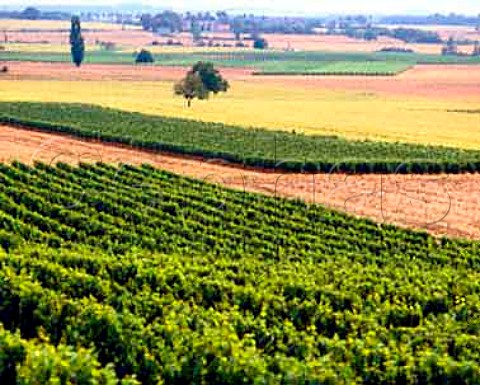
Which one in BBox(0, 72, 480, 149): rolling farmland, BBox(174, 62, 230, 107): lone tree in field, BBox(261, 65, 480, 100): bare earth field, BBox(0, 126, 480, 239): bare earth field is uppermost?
BBox(174, 62, 230, 107): lone tree in field

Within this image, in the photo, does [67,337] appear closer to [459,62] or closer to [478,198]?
[478,198]

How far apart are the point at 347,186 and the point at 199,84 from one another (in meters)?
33.5

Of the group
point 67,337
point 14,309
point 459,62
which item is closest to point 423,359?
point 67,337

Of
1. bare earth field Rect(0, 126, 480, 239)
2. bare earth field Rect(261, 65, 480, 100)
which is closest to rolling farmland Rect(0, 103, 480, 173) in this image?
bare earth field Rect(0, 126, 480, 239)

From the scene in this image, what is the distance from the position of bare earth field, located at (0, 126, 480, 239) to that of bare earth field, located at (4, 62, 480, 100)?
44595mm

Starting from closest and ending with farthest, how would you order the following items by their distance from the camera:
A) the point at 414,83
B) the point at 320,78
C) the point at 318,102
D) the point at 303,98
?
the point at 318,102, the point at 303,98, the point at 414,83, the point at 320,78

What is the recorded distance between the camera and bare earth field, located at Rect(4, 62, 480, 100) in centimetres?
9288

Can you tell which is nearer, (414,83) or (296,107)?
(296,107)

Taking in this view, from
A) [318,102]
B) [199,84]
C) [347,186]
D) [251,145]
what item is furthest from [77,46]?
[347,186]

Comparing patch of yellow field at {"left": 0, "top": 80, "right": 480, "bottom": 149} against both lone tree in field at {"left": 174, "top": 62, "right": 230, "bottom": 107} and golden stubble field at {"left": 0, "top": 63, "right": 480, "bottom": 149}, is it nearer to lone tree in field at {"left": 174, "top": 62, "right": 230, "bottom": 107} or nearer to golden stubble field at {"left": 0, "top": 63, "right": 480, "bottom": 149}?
golden stubble field at {"left": 0, "top": 63, "right": 480, "bottom": 149}

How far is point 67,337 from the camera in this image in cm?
1755

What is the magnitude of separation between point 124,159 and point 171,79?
55954mm

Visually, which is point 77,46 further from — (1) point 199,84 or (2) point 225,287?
(2) point 225,287

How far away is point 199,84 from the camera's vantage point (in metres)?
72.5
